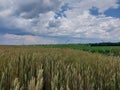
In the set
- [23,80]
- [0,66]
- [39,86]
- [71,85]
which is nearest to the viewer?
[39,86]

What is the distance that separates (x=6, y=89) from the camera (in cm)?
379

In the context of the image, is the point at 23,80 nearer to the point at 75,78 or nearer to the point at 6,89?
the point at 6,89

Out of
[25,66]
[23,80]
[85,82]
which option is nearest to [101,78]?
[85,82]

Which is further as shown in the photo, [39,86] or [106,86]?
[106,86]

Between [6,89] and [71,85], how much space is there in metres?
0.88

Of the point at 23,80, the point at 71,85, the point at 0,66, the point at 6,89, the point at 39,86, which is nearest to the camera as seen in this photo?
the point at 39,86

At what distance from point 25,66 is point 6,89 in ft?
4.26

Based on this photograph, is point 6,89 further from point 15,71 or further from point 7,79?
point 15,71

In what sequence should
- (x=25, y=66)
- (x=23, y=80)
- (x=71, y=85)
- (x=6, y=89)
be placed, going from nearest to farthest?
(x=71, y=85) → (x=6, y=89) → (x=23, y=80) → (x=25, y=66)

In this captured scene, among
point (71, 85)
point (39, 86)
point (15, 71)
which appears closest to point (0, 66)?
point (15, 71)

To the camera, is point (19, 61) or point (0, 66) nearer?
point (0, 66)

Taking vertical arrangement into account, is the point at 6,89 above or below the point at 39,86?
below

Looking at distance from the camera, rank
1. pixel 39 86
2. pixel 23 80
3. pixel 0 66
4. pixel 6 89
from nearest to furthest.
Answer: pixel 39 86 < pixel 6 89 < pixel 23 80 < pixel 0 66

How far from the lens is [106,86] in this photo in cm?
386
